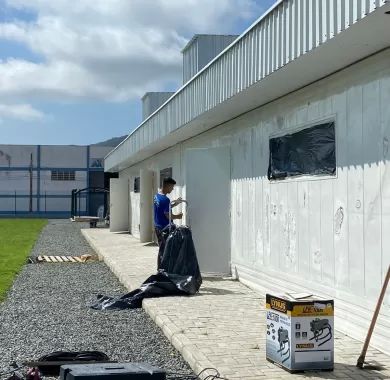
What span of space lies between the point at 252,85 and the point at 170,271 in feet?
10.5

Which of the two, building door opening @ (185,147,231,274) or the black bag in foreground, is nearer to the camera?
the black bag in foreground

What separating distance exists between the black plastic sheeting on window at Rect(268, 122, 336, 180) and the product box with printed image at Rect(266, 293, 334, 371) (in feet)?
7.03

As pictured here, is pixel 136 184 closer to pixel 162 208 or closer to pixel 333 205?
pixel 162 208

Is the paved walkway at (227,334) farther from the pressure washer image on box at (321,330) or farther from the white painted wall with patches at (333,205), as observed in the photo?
the white painted wall with patches at (333,205)

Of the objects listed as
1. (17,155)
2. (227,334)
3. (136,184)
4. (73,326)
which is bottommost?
(73,326)

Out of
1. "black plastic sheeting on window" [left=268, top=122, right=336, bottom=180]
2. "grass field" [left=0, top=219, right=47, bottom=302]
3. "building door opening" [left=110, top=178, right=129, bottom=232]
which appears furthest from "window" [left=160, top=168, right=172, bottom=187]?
"black plastic sheeting on window" [left=268, top=122, right=336, bottom=180]

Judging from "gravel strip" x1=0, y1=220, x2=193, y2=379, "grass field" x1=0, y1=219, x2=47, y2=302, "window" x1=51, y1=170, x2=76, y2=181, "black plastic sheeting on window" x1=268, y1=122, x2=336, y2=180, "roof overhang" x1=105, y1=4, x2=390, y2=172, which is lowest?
"gravel strip" x1=0, y1=220, x2=193, y2=379

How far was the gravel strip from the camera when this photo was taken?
6.62 m

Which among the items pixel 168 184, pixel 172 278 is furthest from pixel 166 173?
pixel 172 278

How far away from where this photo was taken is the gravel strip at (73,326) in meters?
6.62

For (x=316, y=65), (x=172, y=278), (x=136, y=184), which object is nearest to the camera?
(x=316, y=65)

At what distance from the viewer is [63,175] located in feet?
184

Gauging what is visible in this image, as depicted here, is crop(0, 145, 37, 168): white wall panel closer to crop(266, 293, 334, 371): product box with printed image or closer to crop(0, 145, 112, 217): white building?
crop(0, 145, 112, 217): white building

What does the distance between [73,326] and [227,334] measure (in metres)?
2.10
